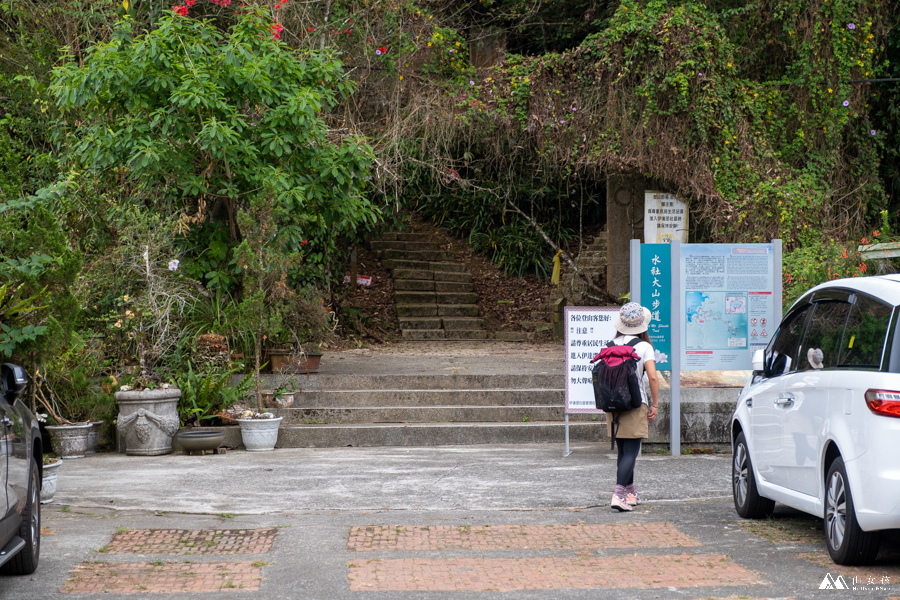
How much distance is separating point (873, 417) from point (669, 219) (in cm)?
901

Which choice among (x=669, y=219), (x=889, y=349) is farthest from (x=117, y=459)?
(x=669, y=219)

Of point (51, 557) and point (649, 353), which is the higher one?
point (649, 353)

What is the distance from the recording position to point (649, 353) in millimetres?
6836

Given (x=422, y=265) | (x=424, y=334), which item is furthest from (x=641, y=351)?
(x=422, y=265)

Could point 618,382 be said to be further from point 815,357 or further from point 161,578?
point 161,578

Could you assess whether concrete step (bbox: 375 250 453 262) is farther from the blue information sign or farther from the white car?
the white car

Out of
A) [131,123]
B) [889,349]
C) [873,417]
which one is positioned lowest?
[873,417]

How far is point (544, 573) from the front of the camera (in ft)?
16.9

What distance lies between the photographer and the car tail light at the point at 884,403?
457 cm

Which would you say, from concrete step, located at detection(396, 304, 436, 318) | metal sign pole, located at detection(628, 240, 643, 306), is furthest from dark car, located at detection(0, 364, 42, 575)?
concrete step, located at detection(396, 304, 436, 318)

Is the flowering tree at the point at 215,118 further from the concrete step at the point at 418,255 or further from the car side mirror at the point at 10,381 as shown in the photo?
the concrete step at the point at 418,255

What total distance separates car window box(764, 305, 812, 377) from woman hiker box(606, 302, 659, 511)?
862 mm

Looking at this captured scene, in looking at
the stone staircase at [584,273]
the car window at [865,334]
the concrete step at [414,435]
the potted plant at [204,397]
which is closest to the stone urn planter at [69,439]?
the potted plant at [204,397]

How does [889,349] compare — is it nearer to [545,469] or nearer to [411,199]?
[545,469]
